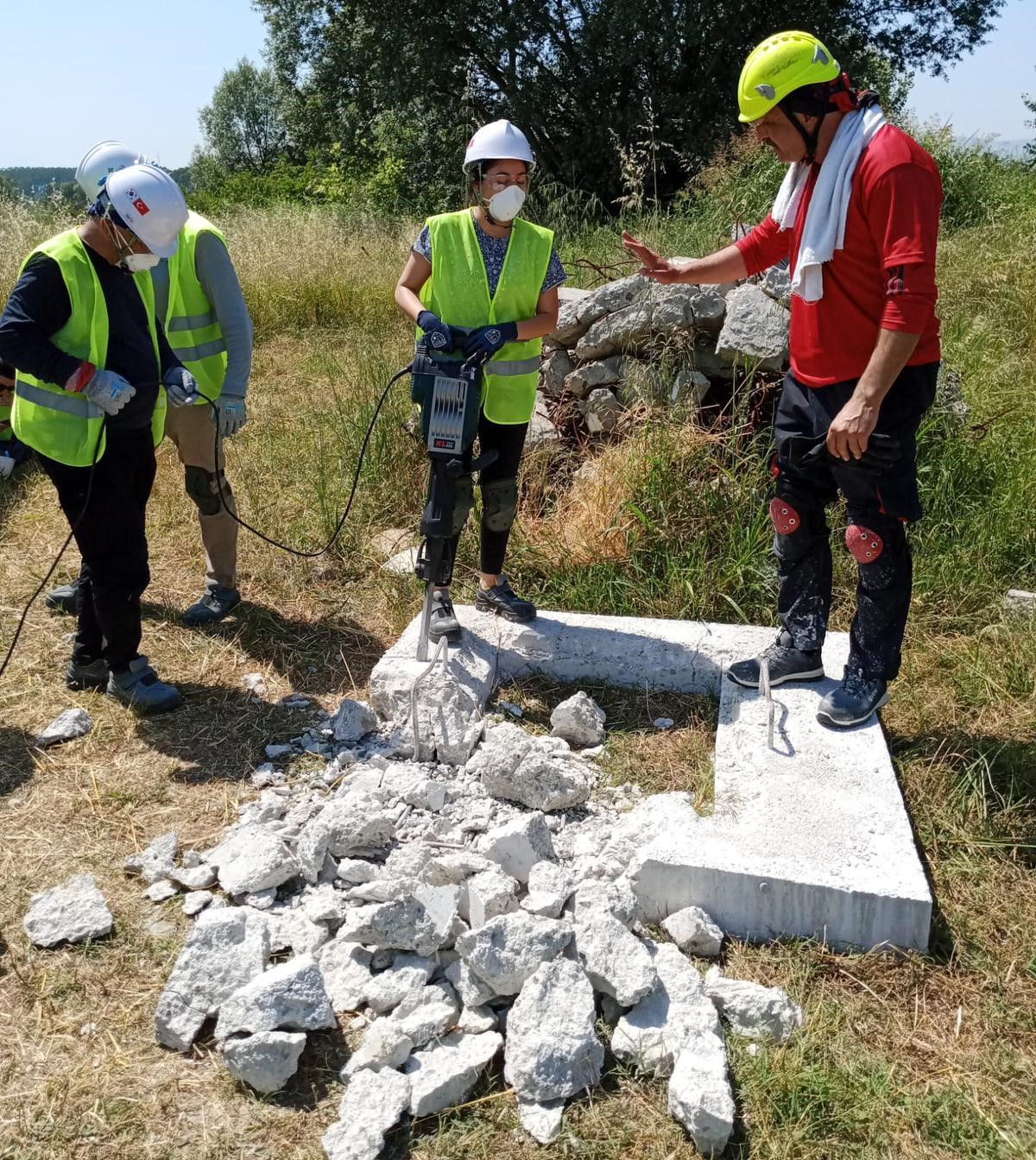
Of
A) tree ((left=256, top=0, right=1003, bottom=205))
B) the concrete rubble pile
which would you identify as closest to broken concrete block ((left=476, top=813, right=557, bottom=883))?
the concrete rubble pile

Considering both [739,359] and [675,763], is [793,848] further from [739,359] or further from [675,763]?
[739,359]

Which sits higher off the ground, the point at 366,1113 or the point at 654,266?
the point at 654,266

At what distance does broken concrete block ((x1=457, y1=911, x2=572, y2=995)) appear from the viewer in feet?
7.23

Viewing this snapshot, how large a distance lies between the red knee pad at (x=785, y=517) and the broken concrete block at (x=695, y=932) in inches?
49.2

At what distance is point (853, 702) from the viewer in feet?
9.93

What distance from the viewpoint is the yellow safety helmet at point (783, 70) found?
8.32 ft

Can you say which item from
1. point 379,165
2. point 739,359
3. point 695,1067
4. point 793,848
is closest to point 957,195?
point 739,359

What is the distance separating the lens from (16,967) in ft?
7.88

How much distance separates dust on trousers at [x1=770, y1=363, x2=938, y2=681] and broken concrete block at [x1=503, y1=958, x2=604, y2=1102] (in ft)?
4.75

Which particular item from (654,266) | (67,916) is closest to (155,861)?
(67,916)

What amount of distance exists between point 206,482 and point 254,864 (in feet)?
6.10

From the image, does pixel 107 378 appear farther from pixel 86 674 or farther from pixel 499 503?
pixel 499 503

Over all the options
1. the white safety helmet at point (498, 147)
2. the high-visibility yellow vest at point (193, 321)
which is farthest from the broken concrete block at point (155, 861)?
the white safety helmet at point (498, 147)

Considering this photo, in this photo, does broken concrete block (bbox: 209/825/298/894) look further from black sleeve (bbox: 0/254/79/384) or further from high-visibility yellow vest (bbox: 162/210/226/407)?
high-visibility yellow vest (bbox: 162/210/226/407)
